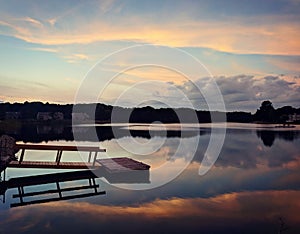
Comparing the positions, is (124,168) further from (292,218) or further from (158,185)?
(292,218)

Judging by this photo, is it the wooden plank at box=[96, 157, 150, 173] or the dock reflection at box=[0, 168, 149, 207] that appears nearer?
the dock reflection at box=[0, 168, 149, 207]

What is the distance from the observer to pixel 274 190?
13.5m

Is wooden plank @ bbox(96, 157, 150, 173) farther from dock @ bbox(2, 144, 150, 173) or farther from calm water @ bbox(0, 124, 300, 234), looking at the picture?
calm water @ bbox(0, 124, 300, 234)

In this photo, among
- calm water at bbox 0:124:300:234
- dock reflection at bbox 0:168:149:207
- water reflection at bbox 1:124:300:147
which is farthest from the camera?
water reflection at bbox 1:124:300:147

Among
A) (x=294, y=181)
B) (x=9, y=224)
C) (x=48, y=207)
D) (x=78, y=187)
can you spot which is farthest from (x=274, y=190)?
(x=9, y=224)

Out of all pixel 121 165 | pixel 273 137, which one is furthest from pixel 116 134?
pixel 121 165

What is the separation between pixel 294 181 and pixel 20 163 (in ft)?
43.0

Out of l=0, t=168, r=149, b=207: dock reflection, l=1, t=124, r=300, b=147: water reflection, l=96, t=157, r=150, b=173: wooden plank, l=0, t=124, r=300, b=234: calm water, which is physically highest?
l=1, t=124, r=300, b=147: water reflection

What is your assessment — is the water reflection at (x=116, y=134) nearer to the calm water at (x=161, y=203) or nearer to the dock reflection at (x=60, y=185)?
the calm water at (x=161, y=203)

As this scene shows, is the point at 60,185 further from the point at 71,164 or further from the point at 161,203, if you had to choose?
the point at 161,203

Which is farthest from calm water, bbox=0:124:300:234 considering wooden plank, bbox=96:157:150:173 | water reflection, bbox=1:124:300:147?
water reflection, bbox=1:124:300:147

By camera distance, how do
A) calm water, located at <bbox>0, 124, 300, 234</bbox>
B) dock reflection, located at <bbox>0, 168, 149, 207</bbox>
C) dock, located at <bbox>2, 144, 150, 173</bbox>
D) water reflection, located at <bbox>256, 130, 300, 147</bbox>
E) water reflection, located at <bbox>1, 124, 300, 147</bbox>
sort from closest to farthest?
calm water, located at <bbox>0, 124, 300, 234</bbox> < dock reflection, located at <bbox>0, 168, 149, 207</bbox> < dock, located at <bbox>2, 144, 150, 173</bbox> < water reflection, located at <bbox>256, 130, 300, 147</bbox> < water reflection, located at <bbox>1, 124, 300, 147</bbox>

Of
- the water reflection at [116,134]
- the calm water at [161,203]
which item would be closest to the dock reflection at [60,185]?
the calm water at [161,203]

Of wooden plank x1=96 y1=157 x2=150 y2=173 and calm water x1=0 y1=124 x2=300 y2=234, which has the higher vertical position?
wooden plank x1=96 y1=157 x2=150 y2=173
